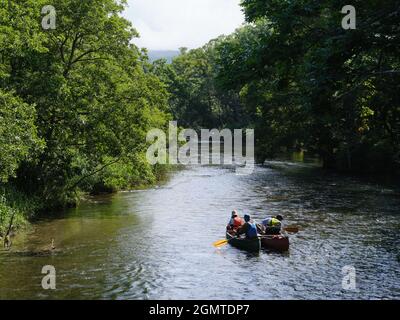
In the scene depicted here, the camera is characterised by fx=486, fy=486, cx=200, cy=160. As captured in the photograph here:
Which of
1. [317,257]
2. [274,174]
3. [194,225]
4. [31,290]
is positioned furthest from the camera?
[274,174]

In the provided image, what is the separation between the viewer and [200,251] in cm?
2070

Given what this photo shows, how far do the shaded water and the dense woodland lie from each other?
9.00 ft

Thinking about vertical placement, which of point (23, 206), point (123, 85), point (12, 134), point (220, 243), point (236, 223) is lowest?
point (220, 243)

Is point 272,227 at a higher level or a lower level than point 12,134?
lower

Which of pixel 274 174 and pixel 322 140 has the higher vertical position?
pixel 322 140

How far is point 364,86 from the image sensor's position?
2092 cm

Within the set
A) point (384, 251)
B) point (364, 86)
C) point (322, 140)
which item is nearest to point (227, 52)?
point (364, 86)

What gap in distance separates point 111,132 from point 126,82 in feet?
11.8

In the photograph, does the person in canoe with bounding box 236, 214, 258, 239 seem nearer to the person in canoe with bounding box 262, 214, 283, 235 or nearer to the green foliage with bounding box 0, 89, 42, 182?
the person in canoe with bounding box 262, 214, 283, 235

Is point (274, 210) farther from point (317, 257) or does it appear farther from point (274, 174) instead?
point (274, 174)

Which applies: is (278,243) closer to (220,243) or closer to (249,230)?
(249,230)

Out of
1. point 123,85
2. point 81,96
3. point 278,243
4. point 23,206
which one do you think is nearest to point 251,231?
point 278,243

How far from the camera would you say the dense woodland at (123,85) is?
55.2 feet

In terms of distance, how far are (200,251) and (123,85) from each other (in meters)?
12.9
